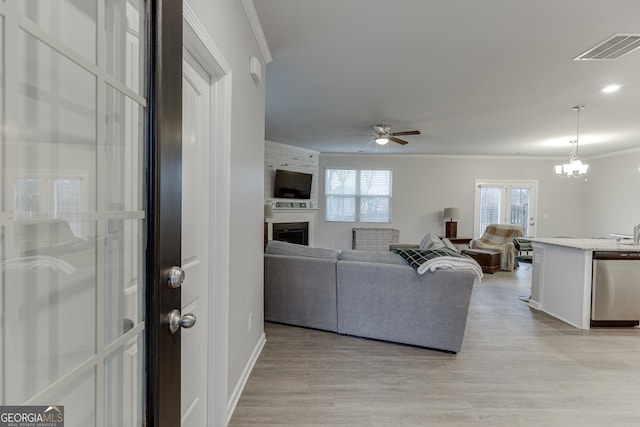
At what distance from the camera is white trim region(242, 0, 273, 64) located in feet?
7.07

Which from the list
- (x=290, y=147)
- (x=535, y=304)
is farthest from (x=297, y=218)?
(x=535, y=304)

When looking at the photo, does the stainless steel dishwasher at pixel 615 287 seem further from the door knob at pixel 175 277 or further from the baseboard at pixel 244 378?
the door knob at pixel 175 277

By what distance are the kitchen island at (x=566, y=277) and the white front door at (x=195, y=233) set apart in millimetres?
3738

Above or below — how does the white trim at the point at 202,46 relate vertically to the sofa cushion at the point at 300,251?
above

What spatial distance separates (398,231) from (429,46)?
5.72 meters

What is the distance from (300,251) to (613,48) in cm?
311

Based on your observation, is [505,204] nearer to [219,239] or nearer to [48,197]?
[219,239]

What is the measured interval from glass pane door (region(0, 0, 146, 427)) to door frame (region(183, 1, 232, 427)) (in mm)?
835

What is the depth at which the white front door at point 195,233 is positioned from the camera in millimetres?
1486

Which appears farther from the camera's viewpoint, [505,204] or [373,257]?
[505,204]

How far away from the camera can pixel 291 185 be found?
23.0 ft

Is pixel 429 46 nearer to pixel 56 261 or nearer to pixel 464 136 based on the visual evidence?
pixel 56 261

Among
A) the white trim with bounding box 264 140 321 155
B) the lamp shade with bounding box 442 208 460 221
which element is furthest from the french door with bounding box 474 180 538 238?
the white trim with bounding box 264 140 321 155

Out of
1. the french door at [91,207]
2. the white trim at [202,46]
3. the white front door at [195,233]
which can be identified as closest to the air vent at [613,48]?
the white trim at [202,46]
